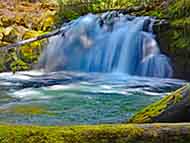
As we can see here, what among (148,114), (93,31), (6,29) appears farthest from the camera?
(6,29)

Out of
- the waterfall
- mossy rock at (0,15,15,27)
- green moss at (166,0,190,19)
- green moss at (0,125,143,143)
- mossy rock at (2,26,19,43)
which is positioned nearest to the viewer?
green moss at (0,125,143,143)

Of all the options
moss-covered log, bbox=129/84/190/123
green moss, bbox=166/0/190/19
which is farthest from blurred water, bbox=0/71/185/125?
green moss, bbox=166/0/190/19

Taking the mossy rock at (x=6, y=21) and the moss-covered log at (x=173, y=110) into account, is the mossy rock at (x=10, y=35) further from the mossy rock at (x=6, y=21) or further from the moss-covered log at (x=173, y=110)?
the moss-covered log at (x=173, y=110)

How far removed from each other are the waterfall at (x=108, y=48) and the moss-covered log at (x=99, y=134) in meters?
8.16

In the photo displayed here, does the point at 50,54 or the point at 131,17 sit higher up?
the point at 131,17

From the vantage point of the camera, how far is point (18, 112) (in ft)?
20.7

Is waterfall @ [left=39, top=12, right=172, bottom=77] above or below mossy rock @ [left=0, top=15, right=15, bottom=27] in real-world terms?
below

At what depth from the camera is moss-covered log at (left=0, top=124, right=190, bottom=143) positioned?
2516mm

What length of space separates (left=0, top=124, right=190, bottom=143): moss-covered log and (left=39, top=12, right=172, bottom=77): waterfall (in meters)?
8.16

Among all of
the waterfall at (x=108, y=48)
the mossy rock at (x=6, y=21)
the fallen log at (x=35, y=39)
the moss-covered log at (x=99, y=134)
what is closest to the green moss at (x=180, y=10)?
the waterfall at (x=108, y=48)

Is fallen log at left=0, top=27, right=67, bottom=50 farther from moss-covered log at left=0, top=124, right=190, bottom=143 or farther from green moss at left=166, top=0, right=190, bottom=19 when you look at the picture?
moss-covered log at left=0, top=124, right=190, bottom=143

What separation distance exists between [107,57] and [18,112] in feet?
19.7

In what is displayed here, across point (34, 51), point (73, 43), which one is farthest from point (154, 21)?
point (34, 51)

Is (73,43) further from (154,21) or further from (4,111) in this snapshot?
(4,111)
